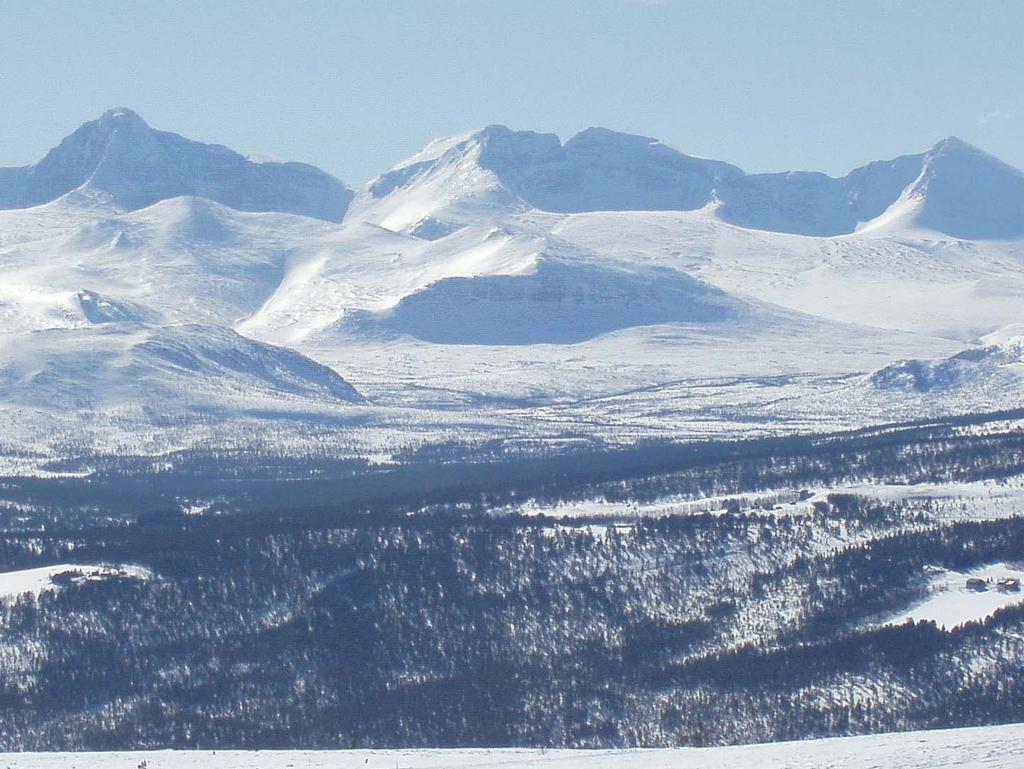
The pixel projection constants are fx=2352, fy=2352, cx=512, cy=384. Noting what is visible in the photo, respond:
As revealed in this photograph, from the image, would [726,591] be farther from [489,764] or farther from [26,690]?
[489,764]

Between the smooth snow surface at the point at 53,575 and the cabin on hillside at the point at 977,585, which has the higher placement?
the cabin on hillside at the point at 977,585

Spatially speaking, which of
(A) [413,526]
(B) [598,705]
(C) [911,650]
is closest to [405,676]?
(B) [598,705]

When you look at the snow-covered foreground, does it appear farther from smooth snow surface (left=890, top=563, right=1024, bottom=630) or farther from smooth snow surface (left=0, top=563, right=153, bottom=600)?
smooth snow surface (left=0, top=563, right=153, bottom=600)

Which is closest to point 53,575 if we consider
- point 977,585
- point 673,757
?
point 977,585

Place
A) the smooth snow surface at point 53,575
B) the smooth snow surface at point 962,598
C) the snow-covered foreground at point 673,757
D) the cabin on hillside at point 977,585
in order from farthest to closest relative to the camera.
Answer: the smooth snow surface at point 53,575, the cabin on hillside at point 977,585, the smooth snow surface at point 962,598, the snow-covered foreground at point 673,757

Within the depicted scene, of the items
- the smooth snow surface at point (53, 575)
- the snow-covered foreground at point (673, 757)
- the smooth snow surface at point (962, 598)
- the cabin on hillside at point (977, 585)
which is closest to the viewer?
the snow-covered foreground at point (673, 757)

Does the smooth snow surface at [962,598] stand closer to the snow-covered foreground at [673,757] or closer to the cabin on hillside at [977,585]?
the cabin on hillside at [977,585]

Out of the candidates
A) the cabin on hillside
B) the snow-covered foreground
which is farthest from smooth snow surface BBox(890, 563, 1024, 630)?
the snow-covered foreground

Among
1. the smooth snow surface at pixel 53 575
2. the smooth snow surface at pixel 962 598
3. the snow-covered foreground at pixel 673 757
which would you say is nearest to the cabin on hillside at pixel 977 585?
the smooth snow surface at pixel 962 598

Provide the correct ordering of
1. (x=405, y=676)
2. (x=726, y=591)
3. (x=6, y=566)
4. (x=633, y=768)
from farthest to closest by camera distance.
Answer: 1. (x=6, y=566)
2. (x=726, y=591)
3. (x=405, y=676)
4. (x=633, y=768)
